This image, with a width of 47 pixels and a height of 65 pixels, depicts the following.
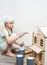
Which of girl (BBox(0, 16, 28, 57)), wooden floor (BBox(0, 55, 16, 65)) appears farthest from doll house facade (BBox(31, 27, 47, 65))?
girl (BBox(0, 16, 28, 57))

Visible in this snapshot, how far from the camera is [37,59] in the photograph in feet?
5.64

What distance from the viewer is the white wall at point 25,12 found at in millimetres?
2484

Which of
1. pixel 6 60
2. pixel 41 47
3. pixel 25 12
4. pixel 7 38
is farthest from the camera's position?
pixel 25 12

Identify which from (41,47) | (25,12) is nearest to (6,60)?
(41,47)

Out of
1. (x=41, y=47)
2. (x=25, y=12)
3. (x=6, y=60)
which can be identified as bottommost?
(x=6, y=60)

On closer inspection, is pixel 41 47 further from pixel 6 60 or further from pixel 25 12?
pixel 25 12

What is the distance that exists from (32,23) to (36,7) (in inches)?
8.6

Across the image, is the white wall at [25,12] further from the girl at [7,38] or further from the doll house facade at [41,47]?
the doll house facade at [41,47]

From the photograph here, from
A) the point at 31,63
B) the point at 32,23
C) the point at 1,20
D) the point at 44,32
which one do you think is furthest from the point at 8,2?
the point at 31,63

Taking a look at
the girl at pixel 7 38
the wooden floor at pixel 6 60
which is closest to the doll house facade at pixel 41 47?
the wooden floor at pixel 6 60

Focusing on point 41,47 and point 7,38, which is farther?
point 7,38

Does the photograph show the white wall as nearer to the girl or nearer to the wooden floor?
the girl

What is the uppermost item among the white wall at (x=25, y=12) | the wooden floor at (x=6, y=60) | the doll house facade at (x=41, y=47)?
the white wall at (x=25, y=12)

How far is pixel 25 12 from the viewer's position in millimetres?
2500
